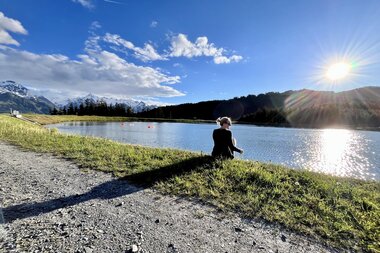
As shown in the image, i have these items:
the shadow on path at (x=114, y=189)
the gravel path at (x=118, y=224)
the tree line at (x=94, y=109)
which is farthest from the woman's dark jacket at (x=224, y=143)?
the tree line at (x=94, y=109)

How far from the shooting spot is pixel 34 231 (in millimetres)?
4555

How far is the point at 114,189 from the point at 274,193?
492 centimetres

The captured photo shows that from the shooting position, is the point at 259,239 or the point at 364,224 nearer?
the point at 259,239

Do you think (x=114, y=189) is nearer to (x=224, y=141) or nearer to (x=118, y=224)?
(x=118, y=224)

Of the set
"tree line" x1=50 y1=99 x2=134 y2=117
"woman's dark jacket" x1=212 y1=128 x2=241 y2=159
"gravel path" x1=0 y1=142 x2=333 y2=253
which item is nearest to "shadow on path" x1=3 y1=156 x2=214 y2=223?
"gravel path" x1=0 y1=142 x2=333 y2=253

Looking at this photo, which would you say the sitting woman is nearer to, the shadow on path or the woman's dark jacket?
the woman's dark jacket

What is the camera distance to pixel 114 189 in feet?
23.5

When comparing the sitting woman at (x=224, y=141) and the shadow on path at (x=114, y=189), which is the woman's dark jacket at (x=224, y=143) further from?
the shadow on path at (x=114, y=189)

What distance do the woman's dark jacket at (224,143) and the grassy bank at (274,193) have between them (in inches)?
29.3

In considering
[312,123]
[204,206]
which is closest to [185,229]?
[204,206]

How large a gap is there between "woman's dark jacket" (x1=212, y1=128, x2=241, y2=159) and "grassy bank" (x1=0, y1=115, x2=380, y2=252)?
2.44ft

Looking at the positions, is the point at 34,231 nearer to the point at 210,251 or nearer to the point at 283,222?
the point at 210,251

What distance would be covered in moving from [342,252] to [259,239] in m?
1.55

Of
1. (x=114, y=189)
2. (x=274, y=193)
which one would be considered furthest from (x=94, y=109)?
(x=274, y=193)
